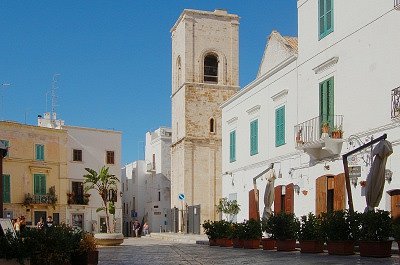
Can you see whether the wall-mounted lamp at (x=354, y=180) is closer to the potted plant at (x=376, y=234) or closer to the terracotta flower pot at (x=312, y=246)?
the terracotta flower pot at (x=312, y=246)

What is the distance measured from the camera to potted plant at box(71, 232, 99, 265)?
11500mm

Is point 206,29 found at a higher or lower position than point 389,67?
higher

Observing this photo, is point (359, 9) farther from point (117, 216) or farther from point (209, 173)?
point (117, 216)

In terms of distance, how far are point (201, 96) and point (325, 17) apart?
24494mm

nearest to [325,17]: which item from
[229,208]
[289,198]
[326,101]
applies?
[326,101]

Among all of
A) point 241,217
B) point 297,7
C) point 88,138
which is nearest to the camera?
point 297,7

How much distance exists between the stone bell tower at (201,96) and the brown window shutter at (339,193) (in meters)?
24.3

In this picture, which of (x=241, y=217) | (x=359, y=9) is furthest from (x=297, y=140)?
(x=241, y=217)

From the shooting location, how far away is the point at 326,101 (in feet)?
71.7

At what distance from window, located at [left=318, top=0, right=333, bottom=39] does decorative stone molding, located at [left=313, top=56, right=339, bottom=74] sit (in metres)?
0.97

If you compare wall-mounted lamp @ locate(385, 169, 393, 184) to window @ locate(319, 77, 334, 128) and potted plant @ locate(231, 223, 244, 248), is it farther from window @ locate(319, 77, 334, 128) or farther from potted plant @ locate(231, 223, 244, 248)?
potted plant @ locate(231, 223, 244, 248)

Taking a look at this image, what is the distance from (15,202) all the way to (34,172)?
2642 millimetres

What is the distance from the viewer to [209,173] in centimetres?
4544

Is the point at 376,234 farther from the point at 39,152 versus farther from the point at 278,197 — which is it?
the point at 39,152
